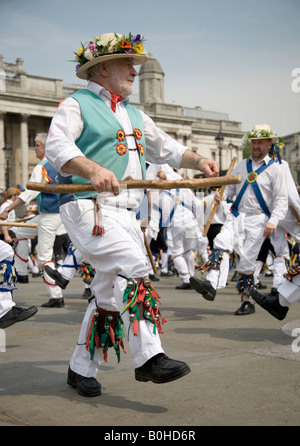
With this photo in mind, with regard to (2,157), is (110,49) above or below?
below

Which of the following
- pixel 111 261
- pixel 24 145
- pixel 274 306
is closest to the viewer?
pixel 111 261

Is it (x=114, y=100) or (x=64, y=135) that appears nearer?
(x=64, y=135)

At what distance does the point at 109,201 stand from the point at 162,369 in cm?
101

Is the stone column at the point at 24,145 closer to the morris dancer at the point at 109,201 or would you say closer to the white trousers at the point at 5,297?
the white trousers at the point at 5,297

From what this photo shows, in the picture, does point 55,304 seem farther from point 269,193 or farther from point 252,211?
point 269,193

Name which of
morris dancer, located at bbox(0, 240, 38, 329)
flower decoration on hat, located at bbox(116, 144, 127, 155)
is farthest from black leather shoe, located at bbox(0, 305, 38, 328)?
flower decoration on hat, located at bbox(116, 144, 127, 155)

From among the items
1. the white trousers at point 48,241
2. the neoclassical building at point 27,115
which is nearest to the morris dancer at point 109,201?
the white trousers at point 48,241

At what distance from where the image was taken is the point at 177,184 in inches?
118

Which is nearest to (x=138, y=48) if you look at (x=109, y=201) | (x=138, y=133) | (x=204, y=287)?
(x=138, y=133)

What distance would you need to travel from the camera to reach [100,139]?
339 centimetres

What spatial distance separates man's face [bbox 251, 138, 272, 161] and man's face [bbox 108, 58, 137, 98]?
3326 millimetres

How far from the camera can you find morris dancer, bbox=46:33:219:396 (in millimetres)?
3027
